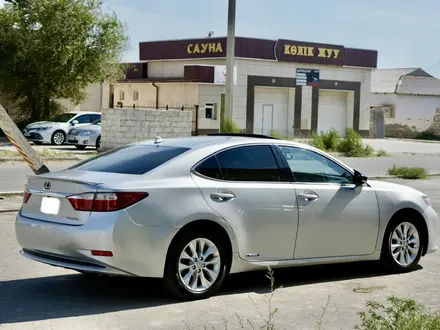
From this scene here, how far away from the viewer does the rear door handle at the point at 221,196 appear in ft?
25.6

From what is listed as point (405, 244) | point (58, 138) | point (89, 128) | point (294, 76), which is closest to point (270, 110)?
point (294, 76)

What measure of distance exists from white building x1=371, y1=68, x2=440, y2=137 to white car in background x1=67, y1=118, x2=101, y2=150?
1498 inches

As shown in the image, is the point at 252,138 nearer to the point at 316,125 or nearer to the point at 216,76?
the point at 216,76

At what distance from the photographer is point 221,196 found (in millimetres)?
7828

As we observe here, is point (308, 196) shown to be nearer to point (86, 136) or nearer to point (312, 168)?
point (312, 168)

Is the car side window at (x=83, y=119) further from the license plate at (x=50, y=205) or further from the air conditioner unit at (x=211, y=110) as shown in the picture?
the license plate at (x=50, y=205)

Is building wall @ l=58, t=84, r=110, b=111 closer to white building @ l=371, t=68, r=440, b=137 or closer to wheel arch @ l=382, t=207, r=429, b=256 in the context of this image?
white building @ l=371, t=68, r=440, b=137

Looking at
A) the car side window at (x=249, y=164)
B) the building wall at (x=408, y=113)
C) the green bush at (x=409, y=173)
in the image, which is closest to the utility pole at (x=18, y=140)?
the car side window at (x=249, y=164)

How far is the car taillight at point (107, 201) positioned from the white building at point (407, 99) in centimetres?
6027

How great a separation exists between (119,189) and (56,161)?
790 inches

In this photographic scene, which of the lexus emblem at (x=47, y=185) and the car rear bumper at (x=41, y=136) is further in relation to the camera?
the car rear bumper at (x=41, y=136)

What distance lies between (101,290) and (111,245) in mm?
1121

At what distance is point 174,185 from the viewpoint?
25.0 ft

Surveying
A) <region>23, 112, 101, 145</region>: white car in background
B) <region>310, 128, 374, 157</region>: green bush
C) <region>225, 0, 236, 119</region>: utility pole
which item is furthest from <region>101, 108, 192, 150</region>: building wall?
<region>310, 128, 374, 157</region>: green bush
